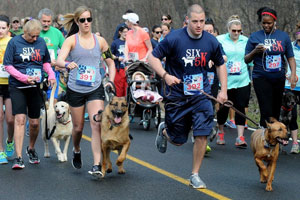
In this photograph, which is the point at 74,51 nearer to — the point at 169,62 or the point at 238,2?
the point at 169,62

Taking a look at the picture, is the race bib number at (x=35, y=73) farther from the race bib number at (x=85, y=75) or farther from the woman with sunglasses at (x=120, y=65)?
the woman with sunglasses at (x=120, y=65)

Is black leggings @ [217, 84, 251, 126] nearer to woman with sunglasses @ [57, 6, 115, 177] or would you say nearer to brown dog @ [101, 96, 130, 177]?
brown dog @ [101, 96, 130, 177]

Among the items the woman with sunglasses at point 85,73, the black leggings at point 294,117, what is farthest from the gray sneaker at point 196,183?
the black leggings at point 294,117

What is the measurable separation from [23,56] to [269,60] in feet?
11.7

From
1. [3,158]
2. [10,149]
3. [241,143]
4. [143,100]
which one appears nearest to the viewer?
[3,158]

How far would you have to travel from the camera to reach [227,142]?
1287cm

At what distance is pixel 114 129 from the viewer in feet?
30.9

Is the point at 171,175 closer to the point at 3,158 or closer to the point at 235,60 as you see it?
the point at 3,158

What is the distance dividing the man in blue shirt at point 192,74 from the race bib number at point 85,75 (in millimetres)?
876

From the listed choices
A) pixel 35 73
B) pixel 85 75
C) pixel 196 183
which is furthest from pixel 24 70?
pixel 196 183

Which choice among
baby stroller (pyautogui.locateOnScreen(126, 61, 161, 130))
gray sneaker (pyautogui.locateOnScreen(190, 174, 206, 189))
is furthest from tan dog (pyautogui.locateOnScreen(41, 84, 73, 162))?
baby stroller (pyautogui.locateOnScreen(126, 61, 161, 130))

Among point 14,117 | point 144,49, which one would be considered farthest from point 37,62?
point 144,49

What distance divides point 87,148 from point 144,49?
4.00 metres

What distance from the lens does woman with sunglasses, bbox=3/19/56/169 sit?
32.5 ft
